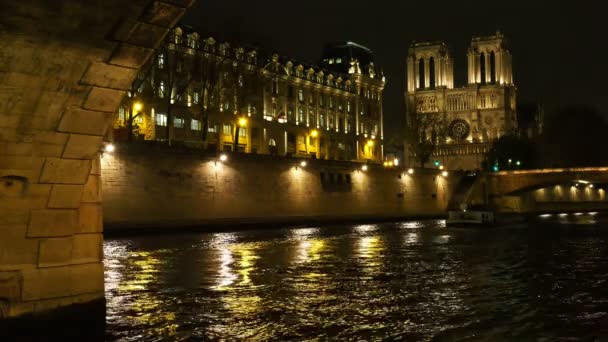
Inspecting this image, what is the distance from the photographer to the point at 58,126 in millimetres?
10711

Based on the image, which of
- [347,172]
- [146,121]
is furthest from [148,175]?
[347,172]

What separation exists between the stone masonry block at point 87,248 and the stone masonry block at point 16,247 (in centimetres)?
81

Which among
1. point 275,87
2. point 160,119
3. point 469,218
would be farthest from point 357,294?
point 275,87

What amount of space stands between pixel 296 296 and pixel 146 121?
57.0m

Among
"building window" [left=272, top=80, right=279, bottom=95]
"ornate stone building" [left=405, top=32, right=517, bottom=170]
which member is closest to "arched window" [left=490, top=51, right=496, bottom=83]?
"ornate stone building" [left=405, top=32, right=517, bottom=170]

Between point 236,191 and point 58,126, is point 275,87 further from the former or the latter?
point 58,126

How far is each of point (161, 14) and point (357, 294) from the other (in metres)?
10.6

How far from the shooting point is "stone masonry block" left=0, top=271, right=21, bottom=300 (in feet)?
36.1

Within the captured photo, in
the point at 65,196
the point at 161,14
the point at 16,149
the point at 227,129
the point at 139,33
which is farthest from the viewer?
the point at 227,129

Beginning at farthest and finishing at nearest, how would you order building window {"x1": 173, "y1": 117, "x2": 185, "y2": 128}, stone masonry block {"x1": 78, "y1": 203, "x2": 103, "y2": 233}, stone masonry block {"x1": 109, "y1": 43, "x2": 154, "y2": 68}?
building window {"x1": 173, "y1": 117, "x2": 185, "y2": 128} < stone masonry block {"x1": 78, "y1": 203, "x2": 103, "y2": 233} < stone masonry block {"x1": 109, "y1": 43, "x2": 154, "y2": 68}

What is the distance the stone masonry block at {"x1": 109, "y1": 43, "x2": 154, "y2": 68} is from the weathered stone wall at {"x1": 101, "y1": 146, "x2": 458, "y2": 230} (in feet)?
113

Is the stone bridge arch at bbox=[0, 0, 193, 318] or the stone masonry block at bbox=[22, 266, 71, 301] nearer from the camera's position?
the stone bridge arch at bbox=[0, 0, 193, 318]

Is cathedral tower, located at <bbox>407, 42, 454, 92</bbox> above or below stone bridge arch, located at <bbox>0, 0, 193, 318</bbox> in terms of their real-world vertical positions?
above

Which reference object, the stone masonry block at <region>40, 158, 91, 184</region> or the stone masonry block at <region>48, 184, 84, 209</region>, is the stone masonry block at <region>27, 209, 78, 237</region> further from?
the stone masonry block at <region>40, 158, 91, 184</region>
